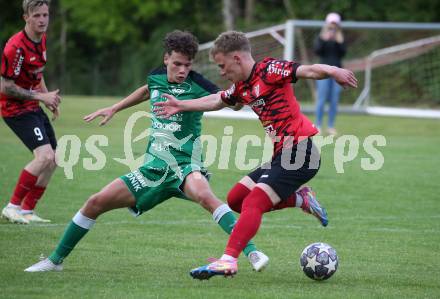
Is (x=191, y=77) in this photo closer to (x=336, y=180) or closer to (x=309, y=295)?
(x=309, y=295)

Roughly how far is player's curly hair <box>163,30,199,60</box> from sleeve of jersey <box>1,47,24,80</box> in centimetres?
253

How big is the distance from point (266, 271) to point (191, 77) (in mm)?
1642

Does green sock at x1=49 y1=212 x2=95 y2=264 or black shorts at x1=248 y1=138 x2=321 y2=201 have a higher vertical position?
black shorts at x1=248 y1=138 x2=321 y2=201

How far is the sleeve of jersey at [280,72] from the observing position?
6160 millimetres

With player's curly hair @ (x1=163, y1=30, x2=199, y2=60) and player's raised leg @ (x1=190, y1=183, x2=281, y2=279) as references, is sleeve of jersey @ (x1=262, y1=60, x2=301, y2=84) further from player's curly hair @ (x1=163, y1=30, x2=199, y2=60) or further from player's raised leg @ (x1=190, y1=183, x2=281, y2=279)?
player's raised leg @ (x1=190, y1=183, x2=281, y2=279)

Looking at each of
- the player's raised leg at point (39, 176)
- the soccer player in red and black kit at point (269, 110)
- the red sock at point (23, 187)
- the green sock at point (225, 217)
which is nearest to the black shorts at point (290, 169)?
the soccer player in red and black kit at point (269, 110)

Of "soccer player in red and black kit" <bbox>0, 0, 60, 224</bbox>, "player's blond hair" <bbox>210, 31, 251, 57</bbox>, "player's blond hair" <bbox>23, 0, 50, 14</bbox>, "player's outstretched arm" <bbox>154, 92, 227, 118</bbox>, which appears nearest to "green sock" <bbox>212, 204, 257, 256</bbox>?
"player's outstretched arm" <bbox>154, 92, 227, 118</bbox>

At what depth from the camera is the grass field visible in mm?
5922

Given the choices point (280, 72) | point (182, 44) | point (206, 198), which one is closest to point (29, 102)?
point (182, 44)

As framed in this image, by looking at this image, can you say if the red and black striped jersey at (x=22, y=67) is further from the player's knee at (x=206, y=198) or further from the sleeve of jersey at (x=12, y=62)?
the player's knee at (x=206, y=198)

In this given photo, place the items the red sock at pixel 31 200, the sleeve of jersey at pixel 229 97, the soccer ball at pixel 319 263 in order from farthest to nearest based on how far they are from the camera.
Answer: the red sock at pixel 31 200 → the sleeve of jersey at pixel 229 97 → the soccer ball at pixel 319 263

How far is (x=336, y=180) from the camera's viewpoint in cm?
1220

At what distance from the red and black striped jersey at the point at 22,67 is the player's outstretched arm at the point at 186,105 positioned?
8.53ft

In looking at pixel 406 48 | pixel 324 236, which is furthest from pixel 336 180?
pixel 406 48
